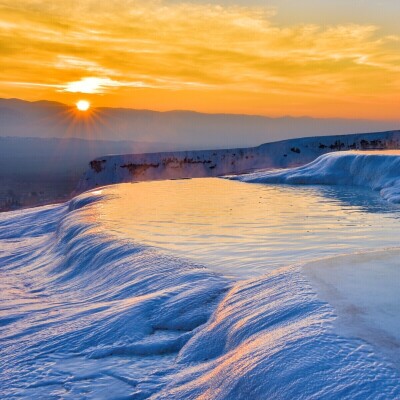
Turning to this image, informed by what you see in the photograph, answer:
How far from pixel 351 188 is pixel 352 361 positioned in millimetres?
11621

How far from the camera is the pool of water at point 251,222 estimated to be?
6688 millimetres

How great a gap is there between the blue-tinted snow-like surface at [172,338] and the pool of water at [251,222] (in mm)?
625

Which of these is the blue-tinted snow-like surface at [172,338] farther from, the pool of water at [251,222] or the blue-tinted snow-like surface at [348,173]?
the blue-tinted snow-like surface at [348,173]

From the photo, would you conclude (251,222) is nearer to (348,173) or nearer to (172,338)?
(172,338)

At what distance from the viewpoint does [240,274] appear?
5.77 metres

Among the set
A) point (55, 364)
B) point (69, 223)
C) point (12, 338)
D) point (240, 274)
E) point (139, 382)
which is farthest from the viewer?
point (69, 223)

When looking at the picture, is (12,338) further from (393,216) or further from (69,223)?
(393,216)

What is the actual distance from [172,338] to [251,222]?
14.6 feet

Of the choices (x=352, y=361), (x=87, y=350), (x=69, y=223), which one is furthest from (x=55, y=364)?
(x=69, y=223)

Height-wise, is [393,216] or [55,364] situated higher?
[393,216]

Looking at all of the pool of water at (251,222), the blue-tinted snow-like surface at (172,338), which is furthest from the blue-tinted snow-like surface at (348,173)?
the blue-tinted snow-like surface at (172,338)

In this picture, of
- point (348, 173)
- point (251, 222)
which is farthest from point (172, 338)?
point (348, 173)

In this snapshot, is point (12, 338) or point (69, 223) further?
point (69, 223)

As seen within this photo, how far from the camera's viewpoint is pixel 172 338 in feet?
15.8
